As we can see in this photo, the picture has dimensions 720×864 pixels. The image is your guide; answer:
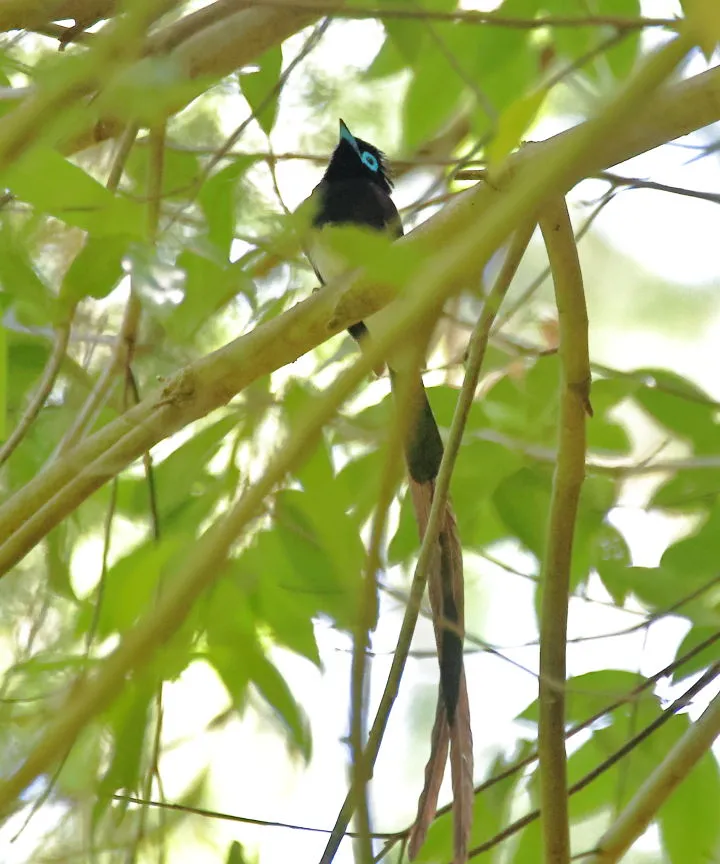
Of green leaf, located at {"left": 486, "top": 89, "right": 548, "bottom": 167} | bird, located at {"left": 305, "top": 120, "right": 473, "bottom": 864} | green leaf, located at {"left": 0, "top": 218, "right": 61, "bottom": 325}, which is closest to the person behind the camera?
green leaf, located at {"left": 486, "top": 89, "right": 548, "bottom": 167}

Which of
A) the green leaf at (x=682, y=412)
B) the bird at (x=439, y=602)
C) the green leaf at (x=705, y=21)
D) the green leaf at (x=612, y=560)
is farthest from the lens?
the green leaf at (x=682, y=412)

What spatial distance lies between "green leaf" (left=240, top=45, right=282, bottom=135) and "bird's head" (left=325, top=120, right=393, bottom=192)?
89 cm

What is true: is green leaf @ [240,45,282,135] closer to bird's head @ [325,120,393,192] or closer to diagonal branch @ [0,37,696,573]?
diagonal branch @ [0,37,696,573]

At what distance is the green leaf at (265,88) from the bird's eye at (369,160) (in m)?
0.99

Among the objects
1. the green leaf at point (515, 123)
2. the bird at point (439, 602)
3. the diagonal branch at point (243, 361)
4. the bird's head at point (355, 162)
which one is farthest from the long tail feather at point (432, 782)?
the bird's head at point (355, 162)

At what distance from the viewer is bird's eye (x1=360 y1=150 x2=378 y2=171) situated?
2.23m

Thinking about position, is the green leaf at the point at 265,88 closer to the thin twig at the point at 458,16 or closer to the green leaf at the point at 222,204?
the green leaf at the point at 222,204

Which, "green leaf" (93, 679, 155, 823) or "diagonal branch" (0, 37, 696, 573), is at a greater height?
"diagonal branch" (0, 37, 696, 573)

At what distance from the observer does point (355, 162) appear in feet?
7.26

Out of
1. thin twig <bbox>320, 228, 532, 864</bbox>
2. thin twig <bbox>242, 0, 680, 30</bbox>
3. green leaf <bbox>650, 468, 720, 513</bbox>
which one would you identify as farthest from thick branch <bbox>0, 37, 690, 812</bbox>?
green leaf <bbox>650, 468, 720, 513</bbox>

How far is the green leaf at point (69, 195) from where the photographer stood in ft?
2.32

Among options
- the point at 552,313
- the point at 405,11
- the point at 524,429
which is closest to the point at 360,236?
the point at 405,11

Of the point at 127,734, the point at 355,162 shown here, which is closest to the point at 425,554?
the point at 127,734

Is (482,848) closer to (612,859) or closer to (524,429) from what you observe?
(612,859)
